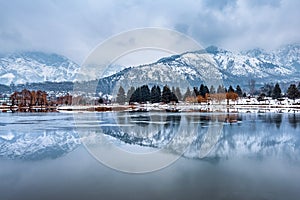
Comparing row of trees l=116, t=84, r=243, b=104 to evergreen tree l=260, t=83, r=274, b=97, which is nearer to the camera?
row of trees l=116, t=84, r=243, b=104

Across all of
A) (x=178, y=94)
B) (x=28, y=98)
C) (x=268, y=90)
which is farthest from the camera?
(x=268, y=90)

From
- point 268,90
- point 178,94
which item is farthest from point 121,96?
point 268,90

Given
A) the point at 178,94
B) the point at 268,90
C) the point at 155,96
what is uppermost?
the point at 268,90

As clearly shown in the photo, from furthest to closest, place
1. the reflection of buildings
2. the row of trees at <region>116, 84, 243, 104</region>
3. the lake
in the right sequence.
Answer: the reflection of buildings < the row of trees at <region>116, 84, 243, 104</region> < the lake

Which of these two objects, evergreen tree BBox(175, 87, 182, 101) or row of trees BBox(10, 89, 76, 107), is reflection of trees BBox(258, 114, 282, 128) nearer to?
evergreen tree BBox(175, 87, 182, 101)

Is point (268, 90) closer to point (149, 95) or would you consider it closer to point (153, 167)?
point (149, 95)

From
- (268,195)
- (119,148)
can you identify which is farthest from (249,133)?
(268,195)

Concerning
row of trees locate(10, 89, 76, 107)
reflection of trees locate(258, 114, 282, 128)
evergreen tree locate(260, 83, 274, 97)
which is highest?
evergreen tree locate(260, 83, 274, 97)

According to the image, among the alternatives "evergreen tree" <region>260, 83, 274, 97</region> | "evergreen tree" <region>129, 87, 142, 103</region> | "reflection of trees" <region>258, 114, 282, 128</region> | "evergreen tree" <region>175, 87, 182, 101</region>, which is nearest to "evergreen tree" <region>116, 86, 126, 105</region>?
"evergreen tree" <region>129, 87, 142, 103</region>

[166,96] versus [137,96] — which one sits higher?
[137,96]

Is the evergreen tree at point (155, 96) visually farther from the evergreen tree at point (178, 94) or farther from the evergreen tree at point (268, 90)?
the evergreen tree at point (268, 90)

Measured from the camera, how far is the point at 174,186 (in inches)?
289

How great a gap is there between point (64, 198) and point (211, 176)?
3.97 m

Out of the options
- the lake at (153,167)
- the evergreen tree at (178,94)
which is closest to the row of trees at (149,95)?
the evergreen tree at (178,94)
